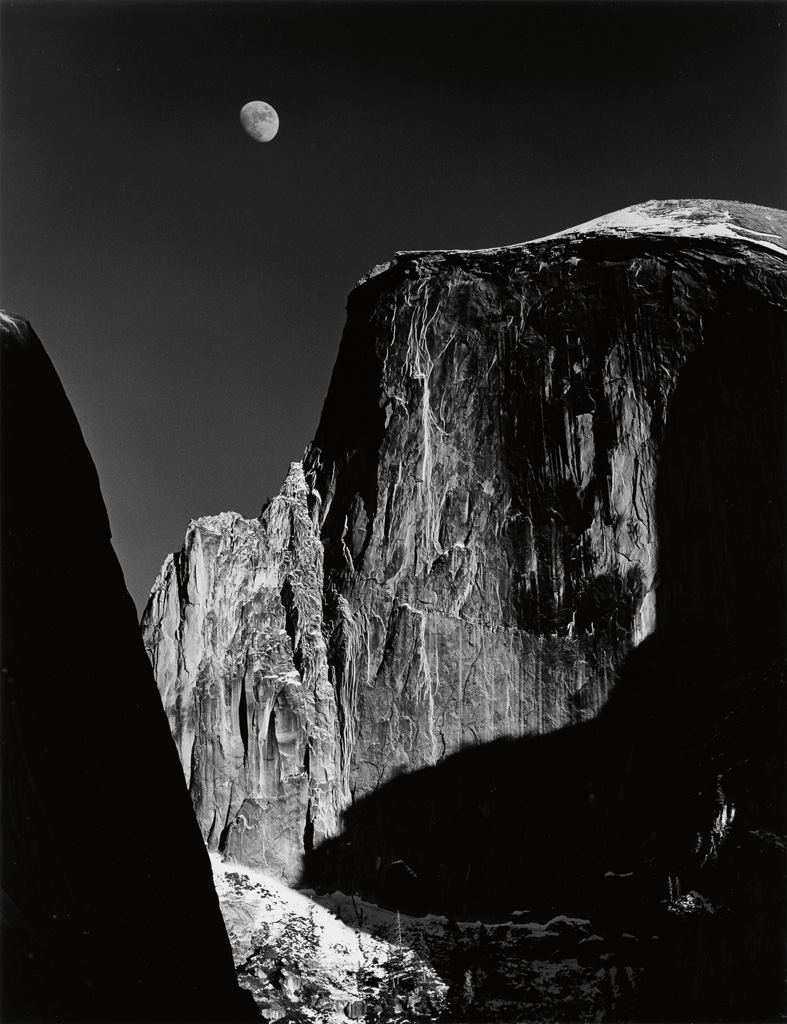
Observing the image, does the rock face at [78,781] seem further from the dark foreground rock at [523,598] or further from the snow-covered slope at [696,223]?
the snow-covered slope at [696,223]

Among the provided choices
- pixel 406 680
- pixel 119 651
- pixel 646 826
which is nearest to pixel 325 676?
pixel 406 680

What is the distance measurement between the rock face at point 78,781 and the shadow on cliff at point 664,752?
138ft

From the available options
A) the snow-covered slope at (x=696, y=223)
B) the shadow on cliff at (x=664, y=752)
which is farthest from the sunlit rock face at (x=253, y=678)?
the snow-covered slope at (x=696, y=223)

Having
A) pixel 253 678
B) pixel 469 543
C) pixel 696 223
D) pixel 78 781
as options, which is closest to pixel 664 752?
pixel 469 543

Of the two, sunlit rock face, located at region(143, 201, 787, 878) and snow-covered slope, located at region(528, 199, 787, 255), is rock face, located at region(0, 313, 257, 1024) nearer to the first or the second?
sunlit rock face, located at region(143, 201, 787, 878)

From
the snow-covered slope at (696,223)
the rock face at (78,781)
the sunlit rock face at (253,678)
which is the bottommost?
the rock face at (78,781)

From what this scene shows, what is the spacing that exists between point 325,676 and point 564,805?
43.9 ft

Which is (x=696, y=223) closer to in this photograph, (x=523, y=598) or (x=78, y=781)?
(x=523, y=598)

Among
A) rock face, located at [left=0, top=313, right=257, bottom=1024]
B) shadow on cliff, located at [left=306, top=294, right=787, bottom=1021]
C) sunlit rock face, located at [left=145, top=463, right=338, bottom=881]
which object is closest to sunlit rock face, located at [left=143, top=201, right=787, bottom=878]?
sunlit rock face, located at [left=145, top=463, right=338, bottom=881]

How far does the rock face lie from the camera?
9047 mm

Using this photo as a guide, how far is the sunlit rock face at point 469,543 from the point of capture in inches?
2223

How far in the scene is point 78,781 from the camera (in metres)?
9.74

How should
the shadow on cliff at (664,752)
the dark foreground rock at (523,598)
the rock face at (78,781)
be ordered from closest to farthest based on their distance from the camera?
the rock face at (78,781) → the shadow on cliff at (664,752) → the dark foreground rock at (523,598)

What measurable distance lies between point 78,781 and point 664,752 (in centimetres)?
4757
